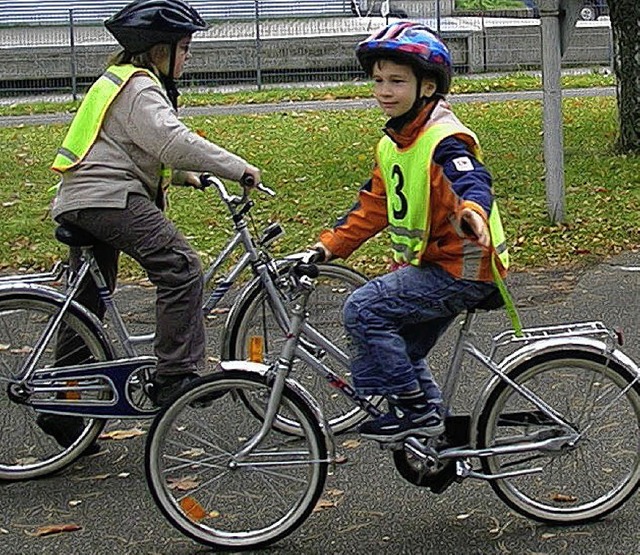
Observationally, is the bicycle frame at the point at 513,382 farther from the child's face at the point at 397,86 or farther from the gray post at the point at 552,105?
the gray post at the point at 552,105

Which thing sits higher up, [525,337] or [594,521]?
[525,337]

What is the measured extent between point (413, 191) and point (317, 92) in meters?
18.2

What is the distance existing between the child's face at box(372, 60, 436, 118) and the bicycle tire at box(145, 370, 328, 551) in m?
1.04

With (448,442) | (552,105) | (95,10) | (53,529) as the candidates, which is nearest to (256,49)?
(95,10)

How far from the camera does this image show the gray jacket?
5.09m

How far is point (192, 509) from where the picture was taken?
4.80 meters

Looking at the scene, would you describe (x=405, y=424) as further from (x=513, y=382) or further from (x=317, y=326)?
(x=317, y=326)

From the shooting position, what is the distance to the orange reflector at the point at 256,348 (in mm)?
5711

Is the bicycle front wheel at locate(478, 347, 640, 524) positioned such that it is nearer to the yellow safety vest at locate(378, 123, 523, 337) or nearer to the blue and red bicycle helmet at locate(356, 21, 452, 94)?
the yellow safety vest at locate(378, 123, 523, 337)

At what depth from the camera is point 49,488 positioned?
214 inches

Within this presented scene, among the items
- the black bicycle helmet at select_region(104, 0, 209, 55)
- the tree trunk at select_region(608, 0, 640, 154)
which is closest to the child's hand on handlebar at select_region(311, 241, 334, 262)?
the black bicycle helmet at select_region(104, 0, 209, 55)

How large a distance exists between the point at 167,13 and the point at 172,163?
1.96 ft

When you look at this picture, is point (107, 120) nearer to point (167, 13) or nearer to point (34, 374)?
point (167, 13)

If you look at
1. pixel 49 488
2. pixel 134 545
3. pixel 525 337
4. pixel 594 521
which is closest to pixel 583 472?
pixel 594 521
